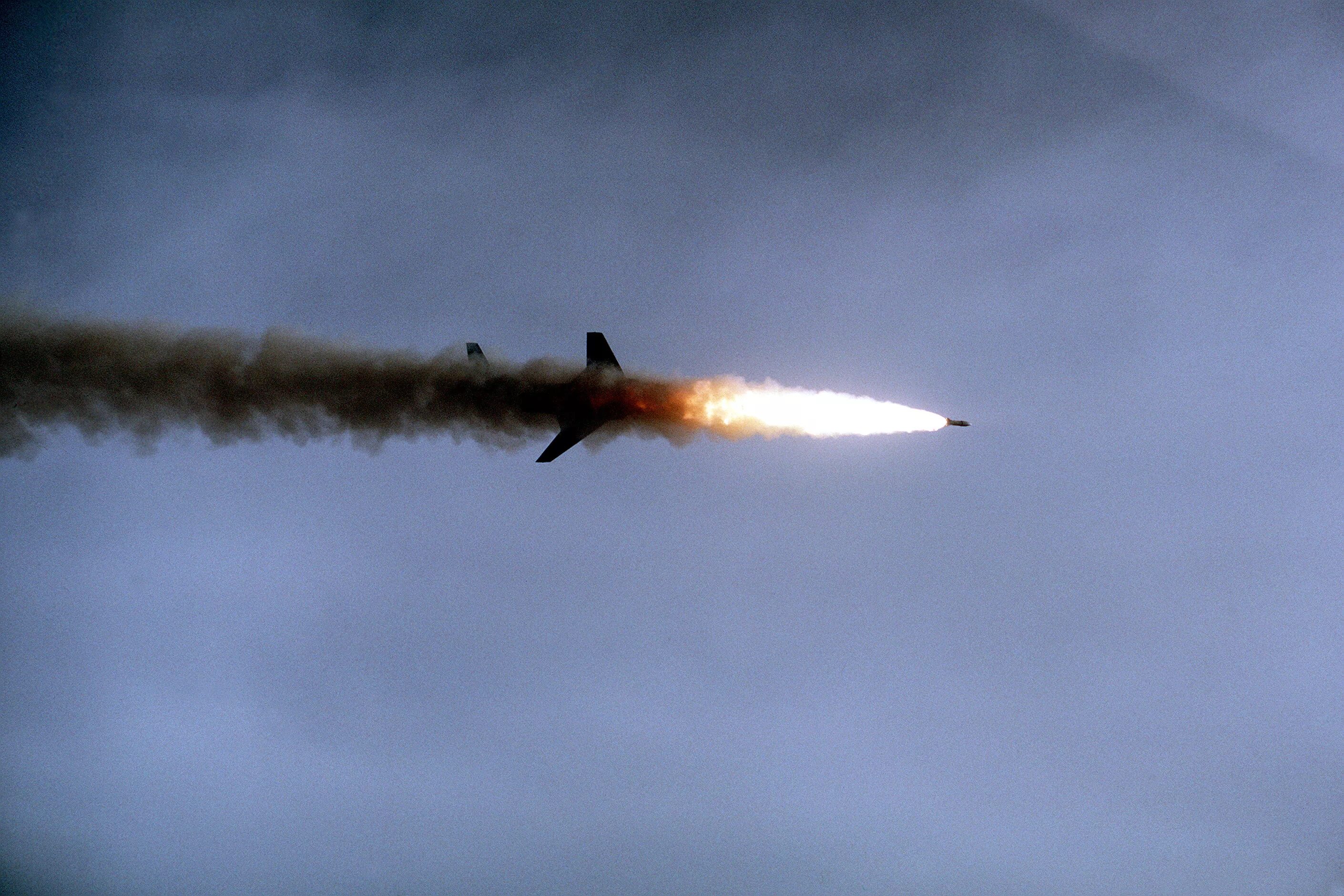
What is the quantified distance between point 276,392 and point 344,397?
11.3 ft

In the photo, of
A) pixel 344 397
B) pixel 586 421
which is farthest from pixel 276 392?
pixel 586 421

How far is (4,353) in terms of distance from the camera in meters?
47.6

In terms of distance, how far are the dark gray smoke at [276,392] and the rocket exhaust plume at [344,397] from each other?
0.05 m

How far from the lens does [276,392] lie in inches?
2007

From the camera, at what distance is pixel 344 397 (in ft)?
168

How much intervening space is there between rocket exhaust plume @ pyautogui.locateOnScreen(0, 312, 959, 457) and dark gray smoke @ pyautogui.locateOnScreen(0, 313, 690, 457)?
0.05 m

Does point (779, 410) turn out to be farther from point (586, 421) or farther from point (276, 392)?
point (276, 392)

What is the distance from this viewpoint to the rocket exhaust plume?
4788 cm

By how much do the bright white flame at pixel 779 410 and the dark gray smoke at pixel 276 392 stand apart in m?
1.37

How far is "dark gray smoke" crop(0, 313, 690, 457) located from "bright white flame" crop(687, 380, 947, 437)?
1371 millimetres

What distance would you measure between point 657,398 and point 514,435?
7987 millimetres

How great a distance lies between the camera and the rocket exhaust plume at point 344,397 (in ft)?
157

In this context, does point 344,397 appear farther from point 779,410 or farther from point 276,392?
point 779,410

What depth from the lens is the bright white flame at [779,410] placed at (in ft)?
155
